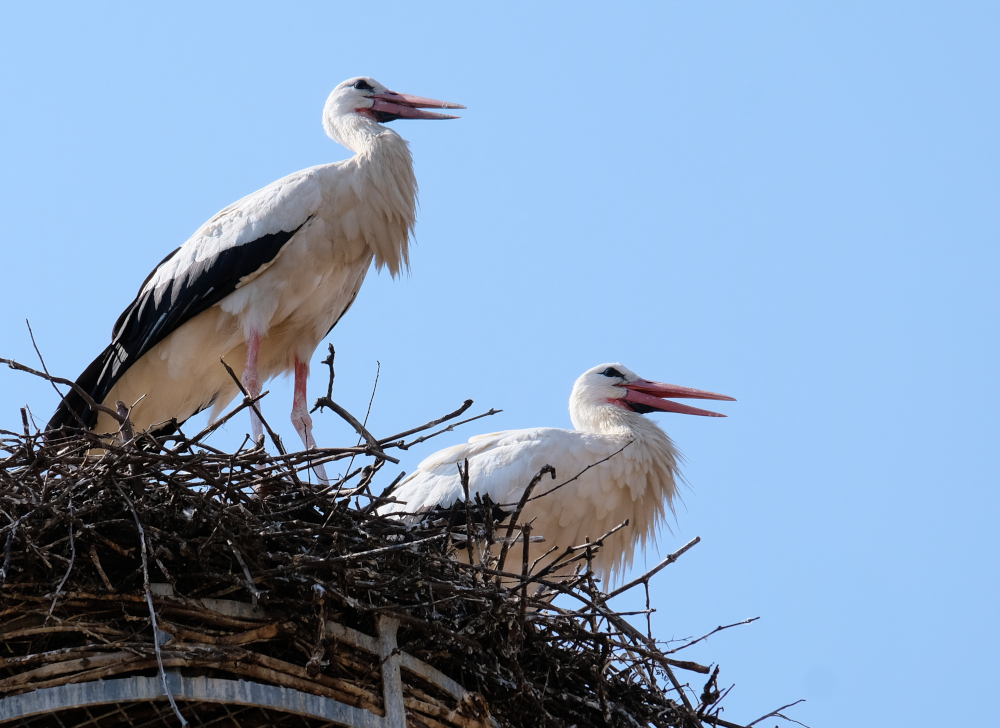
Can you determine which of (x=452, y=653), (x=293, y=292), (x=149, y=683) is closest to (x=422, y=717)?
(x=452, y=653)

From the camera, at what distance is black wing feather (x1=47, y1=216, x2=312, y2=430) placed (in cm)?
588

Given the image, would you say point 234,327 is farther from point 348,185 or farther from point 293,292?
point 348,185

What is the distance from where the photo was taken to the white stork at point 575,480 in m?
6.04

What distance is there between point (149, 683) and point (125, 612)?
0.25m

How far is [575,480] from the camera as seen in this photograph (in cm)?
621

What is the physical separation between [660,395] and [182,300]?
2.56m

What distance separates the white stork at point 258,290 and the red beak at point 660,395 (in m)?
1.46

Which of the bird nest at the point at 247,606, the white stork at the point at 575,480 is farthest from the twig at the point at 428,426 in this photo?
the white stork at the point at 575,480

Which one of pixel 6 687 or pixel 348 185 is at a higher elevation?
pixel 348 185

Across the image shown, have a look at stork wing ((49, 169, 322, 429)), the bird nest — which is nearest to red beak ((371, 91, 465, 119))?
stork wing ((49, 169, 322, 429))

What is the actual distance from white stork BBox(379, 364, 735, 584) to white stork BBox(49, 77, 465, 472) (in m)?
0.62

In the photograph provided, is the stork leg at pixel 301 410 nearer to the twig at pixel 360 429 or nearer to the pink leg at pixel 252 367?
the pink leg at pixel 252 367

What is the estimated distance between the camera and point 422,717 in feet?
12.7

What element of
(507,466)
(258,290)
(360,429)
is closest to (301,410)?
(258,290)
